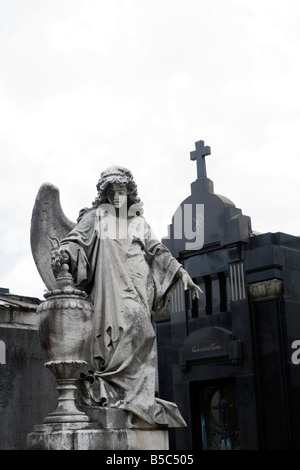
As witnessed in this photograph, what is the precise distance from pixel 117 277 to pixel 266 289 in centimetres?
899

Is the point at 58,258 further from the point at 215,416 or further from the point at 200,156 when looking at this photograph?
the point at 200,156

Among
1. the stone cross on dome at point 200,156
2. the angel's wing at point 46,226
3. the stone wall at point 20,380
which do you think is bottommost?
the stone wall at point 20,380

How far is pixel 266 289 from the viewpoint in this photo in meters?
14.1

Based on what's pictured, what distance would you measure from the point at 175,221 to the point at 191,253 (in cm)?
112

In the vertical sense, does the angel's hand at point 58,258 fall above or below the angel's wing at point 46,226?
below

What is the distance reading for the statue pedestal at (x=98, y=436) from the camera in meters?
4.76

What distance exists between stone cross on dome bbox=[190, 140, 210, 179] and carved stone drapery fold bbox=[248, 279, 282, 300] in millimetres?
3105

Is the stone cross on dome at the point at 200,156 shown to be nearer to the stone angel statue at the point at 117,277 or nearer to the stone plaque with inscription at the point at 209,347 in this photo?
the stone plaque with inscription at the point at 209,347

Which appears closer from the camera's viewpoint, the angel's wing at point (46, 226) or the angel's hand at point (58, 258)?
the angel's hand at point (58, 258)

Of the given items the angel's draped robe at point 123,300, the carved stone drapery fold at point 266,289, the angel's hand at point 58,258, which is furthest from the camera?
the carved stone drapery fold at point 266,289

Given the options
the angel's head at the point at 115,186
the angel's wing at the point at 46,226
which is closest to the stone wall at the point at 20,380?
the angel's wing at the point at 46,226

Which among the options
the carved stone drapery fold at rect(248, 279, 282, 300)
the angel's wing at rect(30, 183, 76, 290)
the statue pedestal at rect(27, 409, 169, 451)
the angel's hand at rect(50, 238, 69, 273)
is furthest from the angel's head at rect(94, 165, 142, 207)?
the carved stone drapery fold at rect(248, 279, 282, 300)

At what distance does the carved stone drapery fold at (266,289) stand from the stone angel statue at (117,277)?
838 centimetres

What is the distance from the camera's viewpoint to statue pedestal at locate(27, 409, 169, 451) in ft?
15.6
